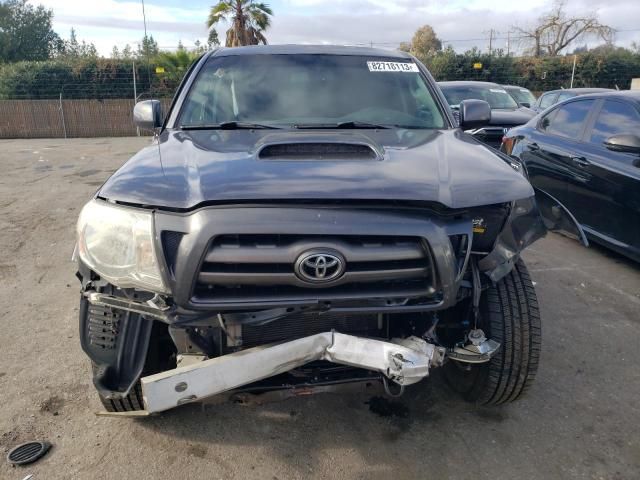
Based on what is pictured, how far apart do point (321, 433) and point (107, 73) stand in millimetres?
22797

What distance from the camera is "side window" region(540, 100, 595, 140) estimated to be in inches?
219

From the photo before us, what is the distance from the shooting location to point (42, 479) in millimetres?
2359

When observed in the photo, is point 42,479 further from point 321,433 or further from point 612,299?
point 612,299

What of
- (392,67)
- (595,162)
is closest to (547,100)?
(595,162)

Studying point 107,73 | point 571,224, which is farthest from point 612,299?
point 107,73

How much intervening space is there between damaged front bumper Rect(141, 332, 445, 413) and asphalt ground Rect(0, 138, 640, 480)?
14.3 inches

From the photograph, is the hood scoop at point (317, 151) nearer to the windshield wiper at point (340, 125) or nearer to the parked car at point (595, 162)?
the windshield wiper at point (340, 125)

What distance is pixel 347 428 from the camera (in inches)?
108

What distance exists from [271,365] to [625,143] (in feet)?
13.0

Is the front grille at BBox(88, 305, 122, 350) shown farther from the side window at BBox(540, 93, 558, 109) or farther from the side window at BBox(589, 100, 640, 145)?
the side window at BBox(540, 93, 558, 109)

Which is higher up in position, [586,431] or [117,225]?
[117,225]

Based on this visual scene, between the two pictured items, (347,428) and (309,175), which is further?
(347,428)

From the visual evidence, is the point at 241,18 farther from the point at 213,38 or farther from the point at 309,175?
the point at 309,175

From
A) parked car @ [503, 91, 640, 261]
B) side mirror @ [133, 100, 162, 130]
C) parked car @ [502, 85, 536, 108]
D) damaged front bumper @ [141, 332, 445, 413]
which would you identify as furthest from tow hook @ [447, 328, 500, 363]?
parked car @ [502, 85, 536, 108]
